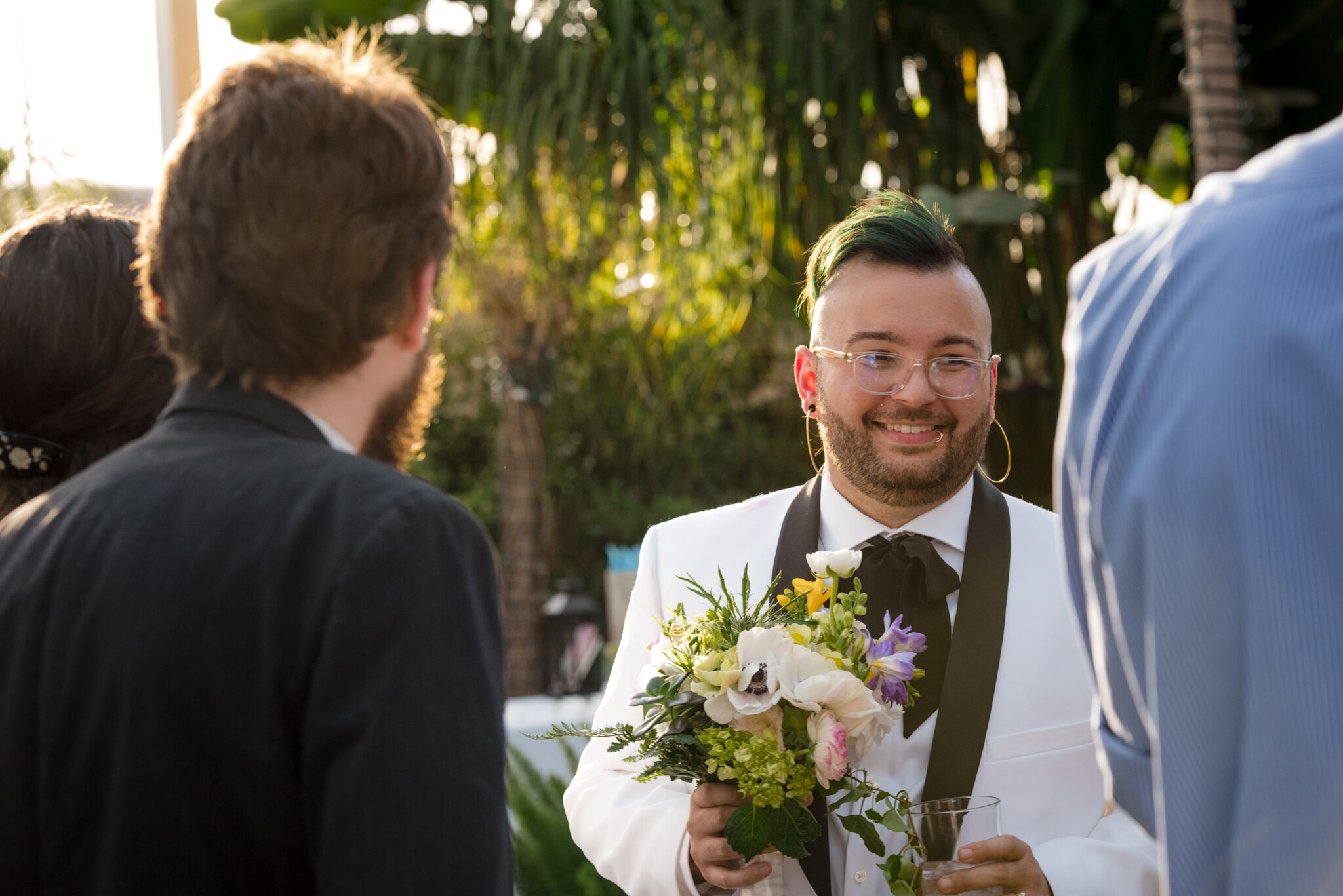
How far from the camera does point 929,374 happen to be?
2.17 meters

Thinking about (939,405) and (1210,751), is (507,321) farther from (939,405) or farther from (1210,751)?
(1210,751)

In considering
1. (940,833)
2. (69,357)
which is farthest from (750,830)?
(69,357)

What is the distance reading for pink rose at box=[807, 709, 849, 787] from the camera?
161cm

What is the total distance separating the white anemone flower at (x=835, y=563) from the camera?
68.7 inches

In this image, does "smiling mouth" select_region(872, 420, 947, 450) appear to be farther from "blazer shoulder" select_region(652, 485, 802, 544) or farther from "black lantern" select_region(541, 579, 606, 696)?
"black lantern" select_region(541, 579, 606, 696)

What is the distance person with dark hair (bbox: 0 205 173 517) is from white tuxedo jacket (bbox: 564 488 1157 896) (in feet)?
2.70

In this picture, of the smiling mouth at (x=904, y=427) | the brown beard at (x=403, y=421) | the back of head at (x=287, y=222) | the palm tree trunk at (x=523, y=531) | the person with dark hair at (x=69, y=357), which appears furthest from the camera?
the palm tree trunk at (x=523, y=531)

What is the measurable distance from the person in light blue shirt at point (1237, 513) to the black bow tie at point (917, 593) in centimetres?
124

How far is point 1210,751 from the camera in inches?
30.2

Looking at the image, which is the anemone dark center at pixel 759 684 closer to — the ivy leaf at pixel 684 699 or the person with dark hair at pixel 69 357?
the ivy leaf at pixel 684 699

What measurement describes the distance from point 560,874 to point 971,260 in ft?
14.9

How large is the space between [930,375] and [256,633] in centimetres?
146

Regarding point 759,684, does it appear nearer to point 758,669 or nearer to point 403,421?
point 758,669

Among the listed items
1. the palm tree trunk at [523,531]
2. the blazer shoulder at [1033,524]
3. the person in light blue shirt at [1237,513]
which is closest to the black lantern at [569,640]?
the palm tree trunk at [523,531]
